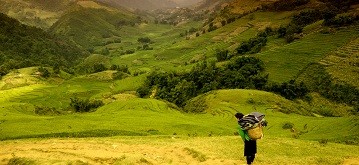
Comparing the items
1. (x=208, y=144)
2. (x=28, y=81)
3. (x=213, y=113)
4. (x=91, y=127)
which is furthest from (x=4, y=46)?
(x=208, y=144)

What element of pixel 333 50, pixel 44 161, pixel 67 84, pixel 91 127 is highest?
pixel 44 161

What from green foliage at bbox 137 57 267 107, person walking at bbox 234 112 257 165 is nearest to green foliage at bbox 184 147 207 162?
person walking at bbox 234 112 257 165

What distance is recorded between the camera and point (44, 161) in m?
17.0

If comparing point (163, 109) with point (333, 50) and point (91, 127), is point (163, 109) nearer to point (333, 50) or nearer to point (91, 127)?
point (91, 127)

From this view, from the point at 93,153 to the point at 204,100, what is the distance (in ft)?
153

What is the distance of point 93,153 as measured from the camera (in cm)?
1958

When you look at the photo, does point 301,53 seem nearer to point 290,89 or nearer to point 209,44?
point 290,89

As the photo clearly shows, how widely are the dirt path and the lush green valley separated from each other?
0.06 m

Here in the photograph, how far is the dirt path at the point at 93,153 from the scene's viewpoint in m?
17.8

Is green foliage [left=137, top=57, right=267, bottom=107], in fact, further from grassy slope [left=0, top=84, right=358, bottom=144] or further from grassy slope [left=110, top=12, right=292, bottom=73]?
grassy slope [left=110, top=12, right=292, bottom=73]

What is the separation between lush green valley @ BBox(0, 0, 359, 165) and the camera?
20.3m

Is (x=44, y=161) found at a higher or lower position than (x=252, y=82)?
higher

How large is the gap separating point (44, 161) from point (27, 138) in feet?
35.9

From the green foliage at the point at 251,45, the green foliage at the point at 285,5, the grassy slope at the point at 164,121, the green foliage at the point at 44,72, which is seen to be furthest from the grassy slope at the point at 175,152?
the green foliage at the point at 285,5
